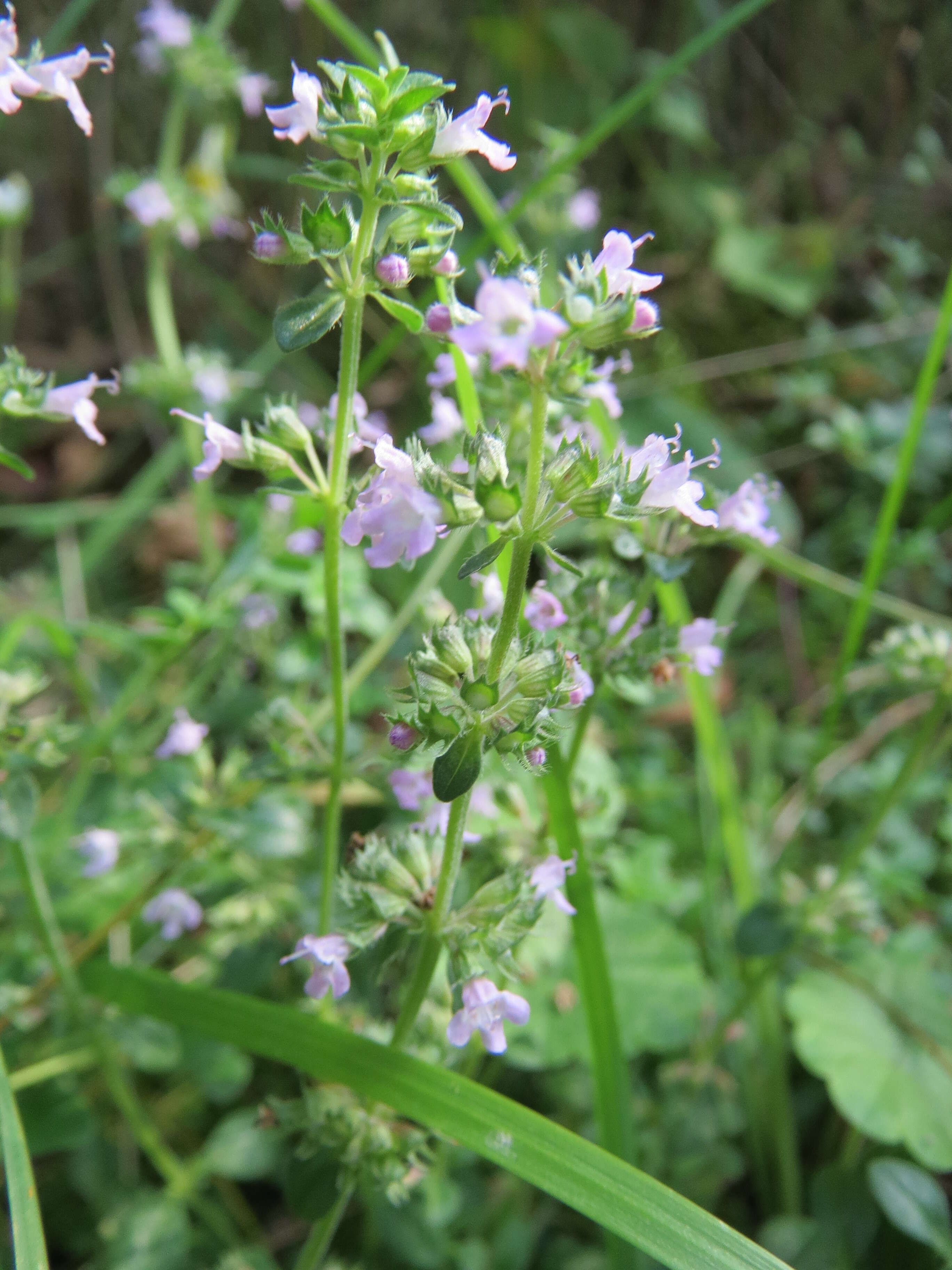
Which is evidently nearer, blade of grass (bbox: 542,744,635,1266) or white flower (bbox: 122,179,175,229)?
blade of grass (bbox: 542,744,635,1266)

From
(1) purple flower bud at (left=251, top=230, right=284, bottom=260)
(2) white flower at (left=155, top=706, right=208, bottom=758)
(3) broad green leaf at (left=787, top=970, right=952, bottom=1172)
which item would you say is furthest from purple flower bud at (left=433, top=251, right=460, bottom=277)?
(3) broad green leaf at (left=787, top=970, right=952, bottom=1172)

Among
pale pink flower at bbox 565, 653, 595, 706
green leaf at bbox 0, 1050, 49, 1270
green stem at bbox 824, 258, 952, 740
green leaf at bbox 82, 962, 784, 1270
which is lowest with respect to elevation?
green leaf at bbox 0, 1050, 49, 1270

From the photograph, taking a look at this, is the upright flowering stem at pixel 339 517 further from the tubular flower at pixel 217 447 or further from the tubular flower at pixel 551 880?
the tubular flower at pixel 551 880

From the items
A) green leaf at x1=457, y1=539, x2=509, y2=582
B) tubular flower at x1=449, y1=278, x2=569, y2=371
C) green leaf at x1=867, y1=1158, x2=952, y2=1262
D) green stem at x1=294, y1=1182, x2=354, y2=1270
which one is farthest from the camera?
green leaf at x1=867, y1=1158, x2=952, y2=1262

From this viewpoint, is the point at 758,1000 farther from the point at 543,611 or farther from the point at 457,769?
the point at 457,769

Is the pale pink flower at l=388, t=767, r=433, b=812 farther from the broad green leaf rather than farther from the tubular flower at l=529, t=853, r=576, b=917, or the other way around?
the broad green leaf

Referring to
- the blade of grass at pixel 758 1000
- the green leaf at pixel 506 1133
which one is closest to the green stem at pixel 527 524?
the green leaf at pixel 506 1133

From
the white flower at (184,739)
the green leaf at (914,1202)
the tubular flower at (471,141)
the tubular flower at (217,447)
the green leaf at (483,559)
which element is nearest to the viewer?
the green leaf at (483,559)

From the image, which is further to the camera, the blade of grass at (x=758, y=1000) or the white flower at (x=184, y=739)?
the blade of grass at (x=758, y=1000)
